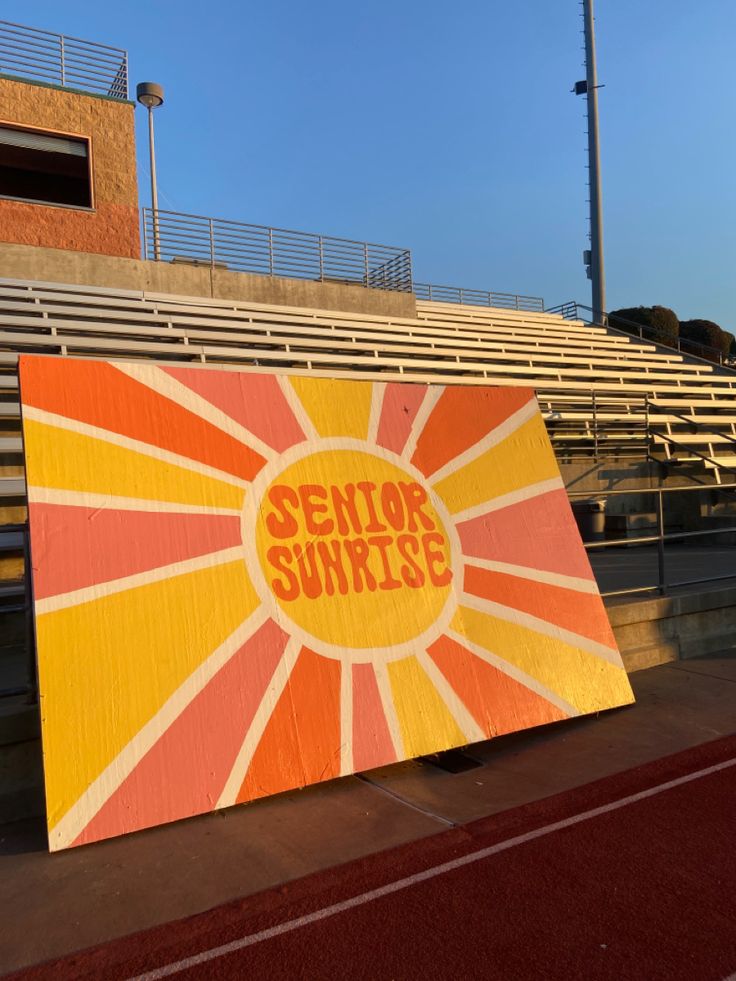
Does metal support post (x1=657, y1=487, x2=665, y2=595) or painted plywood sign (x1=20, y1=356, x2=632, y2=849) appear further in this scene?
metal support post (x1=657, y1=487, x2=665, y2=595)

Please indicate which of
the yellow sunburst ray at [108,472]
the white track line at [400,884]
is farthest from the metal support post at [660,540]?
the yellow sunburst ray at [108,472]

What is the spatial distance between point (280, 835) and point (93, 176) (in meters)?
13.7

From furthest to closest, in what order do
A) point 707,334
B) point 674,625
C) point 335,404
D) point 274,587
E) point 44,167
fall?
point 707,334
point 44,167
point 674,625
point 335,404
point 274,587

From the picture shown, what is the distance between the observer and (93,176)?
1373 centimetres

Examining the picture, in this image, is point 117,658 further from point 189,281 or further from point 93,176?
point 93,176

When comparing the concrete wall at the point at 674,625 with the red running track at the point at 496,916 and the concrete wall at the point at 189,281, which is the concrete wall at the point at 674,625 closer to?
the red running track at the point at 496,916

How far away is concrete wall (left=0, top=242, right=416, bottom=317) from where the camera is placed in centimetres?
1282

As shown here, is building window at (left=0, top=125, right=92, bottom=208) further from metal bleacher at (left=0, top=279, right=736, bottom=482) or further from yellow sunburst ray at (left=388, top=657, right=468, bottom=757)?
yellow sunburst ray at (left=388, top=657, right=468, bottom=757)

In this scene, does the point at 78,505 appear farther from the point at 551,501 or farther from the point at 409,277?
the point at 409,277

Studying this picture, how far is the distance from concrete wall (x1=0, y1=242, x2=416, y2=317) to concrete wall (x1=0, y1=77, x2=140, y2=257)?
0.36m

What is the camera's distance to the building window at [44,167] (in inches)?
531

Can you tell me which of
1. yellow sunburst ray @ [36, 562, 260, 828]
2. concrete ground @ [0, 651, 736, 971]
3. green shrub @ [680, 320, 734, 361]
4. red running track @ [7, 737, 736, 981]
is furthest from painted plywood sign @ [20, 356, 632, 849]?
green shrub @ [680, 320, 734, 361]

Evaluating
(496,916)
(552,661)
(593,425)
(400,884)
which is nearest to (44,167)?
(593,425)

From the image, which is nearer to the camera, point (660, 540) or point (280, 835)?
point (280, 835)
